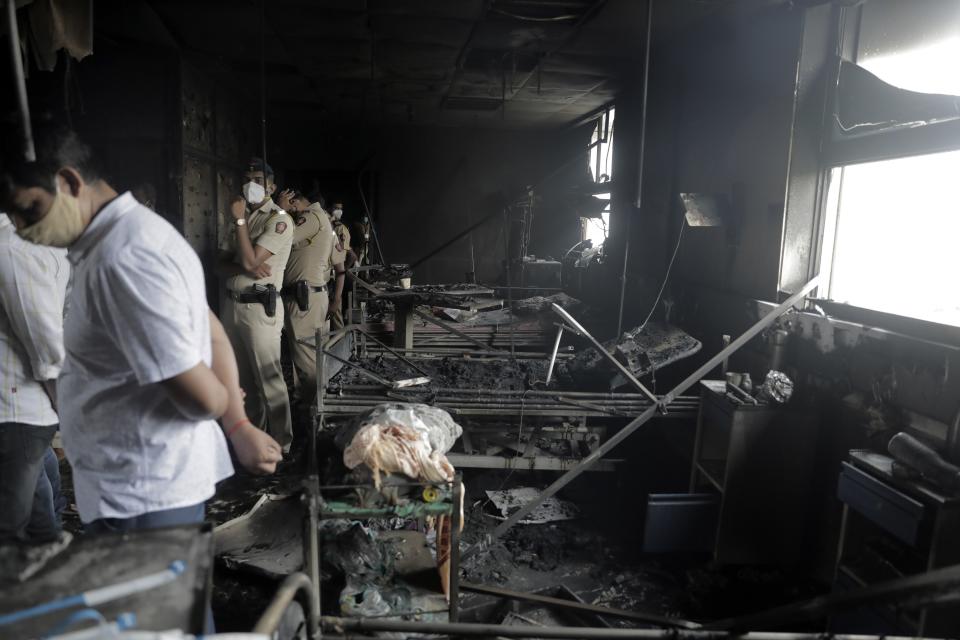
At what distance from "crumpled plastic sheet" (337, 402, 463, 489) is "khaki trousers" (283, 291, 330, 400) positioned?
2903 mm

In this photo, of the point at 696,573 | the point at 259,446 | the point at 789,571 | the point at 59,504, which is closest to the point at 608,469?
the point at 696,573

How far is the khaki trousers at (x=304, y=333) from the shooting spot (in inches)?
233

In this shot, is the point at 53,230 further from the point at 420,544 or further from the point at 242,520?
the point at 242,520

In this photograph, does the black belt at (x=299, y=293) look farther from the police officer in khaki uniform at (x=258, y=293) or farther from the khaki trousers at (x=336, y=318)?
the khaki trousers at (x=336, y=318)

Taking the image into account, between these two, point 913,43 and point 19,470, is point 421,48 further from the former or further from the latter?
point 19,470

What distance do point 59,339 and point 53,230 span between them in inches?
49.8

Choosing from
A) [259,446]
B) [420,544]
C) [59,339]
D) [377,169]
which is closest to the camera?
[259,446]

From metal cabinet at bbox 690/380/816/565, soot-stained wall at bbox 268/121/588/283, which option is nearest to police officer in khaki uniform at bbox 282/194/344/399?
metal cabinet at bbox 690/380/816/565

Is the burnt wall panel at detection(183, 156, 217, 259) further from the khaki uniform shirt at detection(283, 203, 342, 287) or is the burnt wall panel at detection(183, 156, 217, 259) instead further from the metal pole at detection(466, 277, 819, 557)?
the metal pole at detection(466, 277, 819, 557)

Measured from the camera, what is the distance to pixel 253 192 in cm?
507

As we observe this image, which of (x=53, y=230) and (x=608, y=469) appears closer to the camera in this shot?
(x=53, y=230)

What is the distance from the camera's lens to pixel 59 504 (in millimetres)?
3422

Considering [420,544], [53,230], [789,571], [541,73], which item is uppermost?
[541,73]

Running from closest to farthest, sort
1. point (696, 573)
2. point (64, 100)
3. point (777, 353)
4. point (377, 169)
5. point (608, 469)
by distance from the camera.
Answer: point (696, 573) → point (777, 353) → point (608, 469) → point (64, 100) → point (377, 169)
